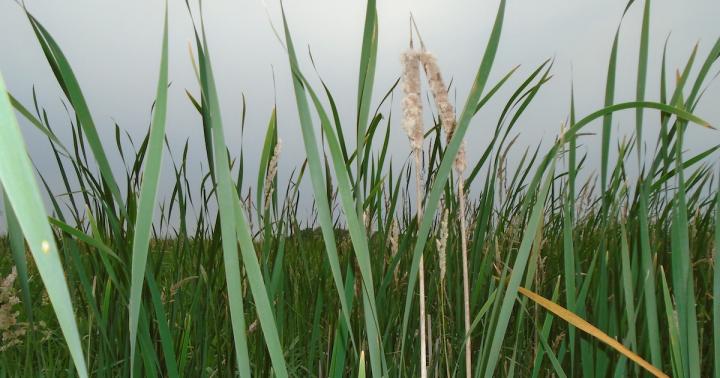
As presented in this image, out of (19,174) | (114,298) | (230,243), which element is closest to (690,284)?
(230,243)

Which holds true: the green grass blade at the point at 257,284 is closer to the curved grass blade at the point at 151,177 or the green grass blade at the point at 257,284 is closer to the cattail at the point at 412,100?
the curved grass blade at the point at 151,177

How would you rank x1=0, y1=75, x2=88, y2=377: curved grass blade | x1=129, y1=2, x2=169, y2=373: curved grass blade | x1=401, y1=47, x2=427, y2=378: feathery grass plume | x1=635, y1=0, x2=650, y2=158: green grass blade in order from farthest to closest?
1. x1=635, y1=0, x2=650, y2=158: green grass blade
2. x1=401, y1=47, x2=427, y2=378: feathery grass plume
3. x1=129, y1=2, x2=169, y2=373: curved grass blade
4. x1=0, y1=75, x2=88, y2=377: curved grass blade

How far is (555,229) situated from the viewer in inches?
123

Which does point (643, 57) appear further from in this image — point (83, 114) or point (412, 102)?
point (83, 114)

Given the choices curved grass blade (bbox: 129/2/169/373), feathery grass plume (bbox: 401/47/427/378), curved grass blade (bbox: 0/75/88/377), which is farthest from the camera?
feathery grass plume (bbox: 401/47/427/378)

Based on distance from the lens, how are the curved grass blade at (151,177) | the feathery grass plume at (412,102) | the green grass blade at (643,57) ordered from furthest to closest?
1. the green grass blade at (643,57)
2. the feathery grass plume at (412,102)
3. the curved grass blade at (151,177)

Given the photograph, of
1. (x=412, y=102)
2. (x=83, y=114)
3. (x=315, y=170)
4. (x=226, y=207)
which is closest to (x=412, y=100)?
(x=412, y=102)

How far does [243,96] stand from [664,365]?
4.78 ft

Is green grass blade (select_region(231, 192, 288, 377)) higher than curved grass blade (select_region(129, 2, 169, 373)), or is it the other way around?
curved grass blade (select_region(129, 2, 169, 373))

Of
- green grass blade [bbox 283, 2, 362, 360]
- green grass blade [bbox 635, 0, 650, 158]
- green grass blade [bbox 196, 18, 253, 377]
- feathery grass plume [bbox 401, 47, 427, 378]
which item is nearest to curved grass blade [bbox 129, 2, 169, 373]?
green grass blade [bbox 196, 18, 253, 377]

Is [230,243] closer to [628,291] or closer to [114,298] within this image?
[628,291]

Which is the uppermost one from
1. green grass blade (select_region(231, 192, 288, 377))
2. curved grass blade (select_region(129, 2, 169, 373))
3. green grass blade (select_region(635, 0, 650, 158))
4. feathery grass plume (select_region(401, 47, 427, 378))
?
green grass blade (select_region(635, 0, 650, 158))

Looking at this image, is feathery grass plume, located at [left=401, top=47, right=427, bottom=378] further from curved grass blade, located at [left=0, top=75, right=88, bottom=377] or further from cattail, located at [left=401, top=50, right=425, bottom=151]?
curved grass blade, located at [left=0, top=75, right=88, bottom=377]

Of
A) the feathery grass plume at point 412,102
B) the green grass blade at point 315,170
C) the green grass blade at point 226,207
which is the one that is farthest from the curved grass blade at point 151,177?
the feathery grass plume at point 412,102
